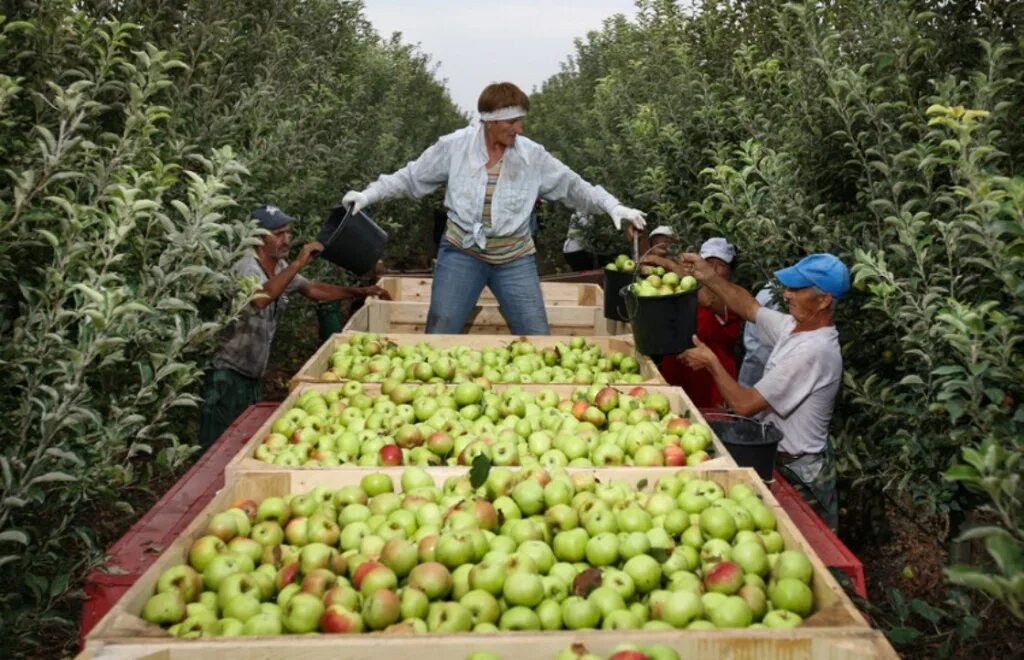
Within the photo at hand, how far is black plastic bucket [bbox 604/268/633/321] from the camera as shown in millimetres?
6176

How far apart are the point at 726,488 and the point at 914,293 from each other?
117cm

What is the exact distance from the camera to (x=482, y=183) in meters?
6.41

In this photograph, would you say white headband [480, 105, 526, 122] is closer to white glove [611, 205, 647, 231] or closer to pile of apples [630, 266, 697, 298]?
white glove [611, 205, 647, 231]

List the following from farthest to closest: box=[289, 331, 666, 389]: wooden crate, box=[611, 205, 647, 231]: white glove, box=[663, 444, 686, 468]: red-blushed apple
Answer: box=[611, 205, 647, 231]: white glove < box=[289, 331, 666, 389]: wooden crate < box=[663, 444, 686, 468]: red-blushed apple

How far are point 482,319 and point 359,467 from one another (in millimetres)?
4235

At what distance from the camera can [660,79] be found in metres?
10.2

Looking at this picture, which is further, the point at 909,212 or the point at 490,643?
the point at 909,212

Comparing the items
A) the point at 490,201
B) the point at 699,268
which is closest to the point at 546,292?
the point at 490,201

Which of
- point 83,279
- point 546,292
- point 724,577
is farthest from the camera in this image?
point 546,292

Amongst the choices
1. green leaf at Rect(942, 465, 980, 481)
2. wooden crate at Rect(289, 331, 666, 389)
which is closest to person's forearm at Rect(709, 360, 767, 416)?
wooden crate at Rect(289, 331, 666, 389)

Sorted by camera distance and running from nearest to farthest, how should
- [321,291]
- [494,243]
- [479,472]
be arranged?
1. [479,472]
2. [494,243]
3. [321,291]

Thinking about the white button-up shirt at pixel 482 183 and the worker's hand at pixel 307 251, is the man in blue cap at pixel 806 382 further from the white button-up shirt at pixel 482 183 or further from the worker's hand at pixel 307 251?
the worker's hand at pixel 307 251

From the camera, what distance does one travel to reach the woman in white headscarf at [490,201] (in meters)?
6.41

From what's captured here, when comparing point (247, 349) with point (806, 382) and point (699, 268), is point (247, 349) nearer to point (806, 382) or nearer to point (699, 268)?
point (699, 268)
